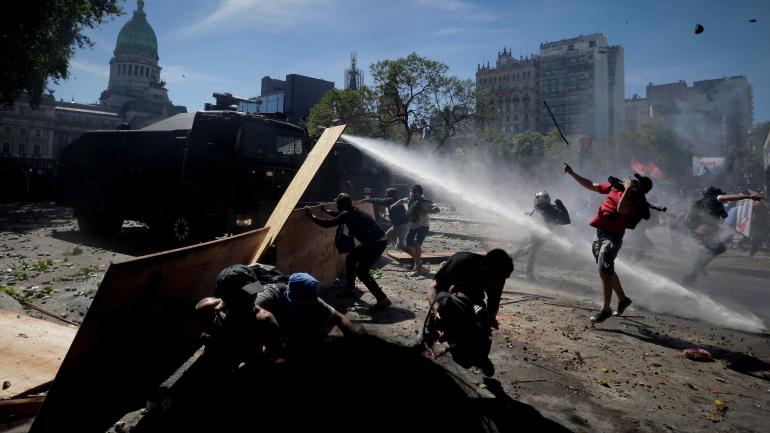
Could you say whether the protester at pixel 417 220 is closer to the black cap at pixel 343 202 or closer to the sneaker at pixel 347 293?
the sneaker at pixel 347 293

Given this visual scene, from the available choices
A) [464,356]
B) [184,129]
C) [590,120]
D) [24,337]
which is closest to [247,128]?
[184,129]

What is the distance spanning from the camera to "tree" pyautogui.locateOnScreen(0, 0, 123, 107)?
47.9 ft

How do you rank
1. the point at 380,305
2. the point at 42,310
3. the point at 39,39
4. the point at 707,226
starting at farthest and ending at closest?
the point at 39,39 → the point at 707,226 → the point at 380,305 → the point at 42,310

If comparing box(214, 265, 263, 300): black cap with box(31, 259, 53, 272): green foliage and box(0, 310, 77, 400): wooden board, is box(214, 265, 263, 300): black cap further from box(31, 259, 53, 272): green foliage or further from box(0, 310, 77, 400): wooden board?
box(31, 259, 53, 272): green foliage

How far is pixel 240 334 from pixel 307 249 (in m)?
2.94

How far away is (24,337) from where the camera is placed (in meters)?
4.01

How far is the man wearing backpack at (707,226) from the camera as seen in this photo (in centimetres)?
759

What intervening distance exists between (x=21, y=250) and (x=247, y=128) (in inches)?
244

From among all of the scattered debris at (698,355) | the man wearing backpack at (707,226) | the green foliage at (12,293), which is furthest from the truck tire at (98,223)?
the man wearing backpack at (707,226)

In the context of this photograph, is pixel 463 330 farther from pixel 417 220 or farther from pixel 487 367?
pixel 417 220

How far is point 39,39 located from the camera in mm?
16453

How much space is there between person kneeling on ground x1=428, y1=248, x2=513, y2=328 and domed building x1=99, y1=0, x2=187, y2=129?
8438cm

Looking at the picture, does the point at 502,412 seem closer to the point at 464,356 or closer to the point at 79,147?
the point at 464,356

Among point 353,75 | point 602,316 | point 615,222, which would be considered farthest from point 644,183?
point 353,75
